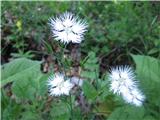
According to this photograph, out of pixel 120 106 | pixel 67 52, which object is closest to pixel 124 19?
pixel 67 52

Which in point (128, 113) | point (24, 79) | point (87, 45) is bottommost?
point (128, 113)

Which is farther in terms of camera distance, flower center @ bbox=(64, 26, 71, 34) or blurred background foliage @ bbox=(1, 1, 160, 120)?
blurred background foliage @ bbox=(1, 1, 160, 120)

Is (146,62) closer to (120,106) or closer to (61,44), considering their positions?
(120,106)

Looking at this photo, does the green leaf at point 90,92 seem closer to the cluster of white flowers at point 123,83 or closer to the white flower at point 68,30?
the cluster of white flowers at point 123,83

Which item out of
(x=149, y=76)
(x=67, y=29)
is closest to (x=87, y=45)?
(x=149, y=76)

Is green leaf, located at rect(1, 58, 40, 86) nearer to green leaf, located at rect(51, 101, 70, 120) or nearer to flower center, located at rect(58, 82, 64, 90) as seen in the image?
green leaf, located at rect(51, 101, 70, 120)

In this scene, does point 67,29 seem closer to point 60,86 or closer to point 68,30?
point 68,30

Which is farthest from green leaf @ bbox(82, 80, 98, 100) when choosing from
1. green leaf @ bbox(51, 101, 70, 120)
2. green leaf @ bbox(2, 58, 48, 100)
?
green leaf @ bbox(2, 58, 48, 100)

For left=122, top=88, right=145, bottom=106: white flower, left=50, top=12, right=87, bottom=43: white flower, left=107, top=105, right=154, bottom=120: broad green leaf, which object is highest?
left=50, top=12, right=87, bottom=43: white flower
